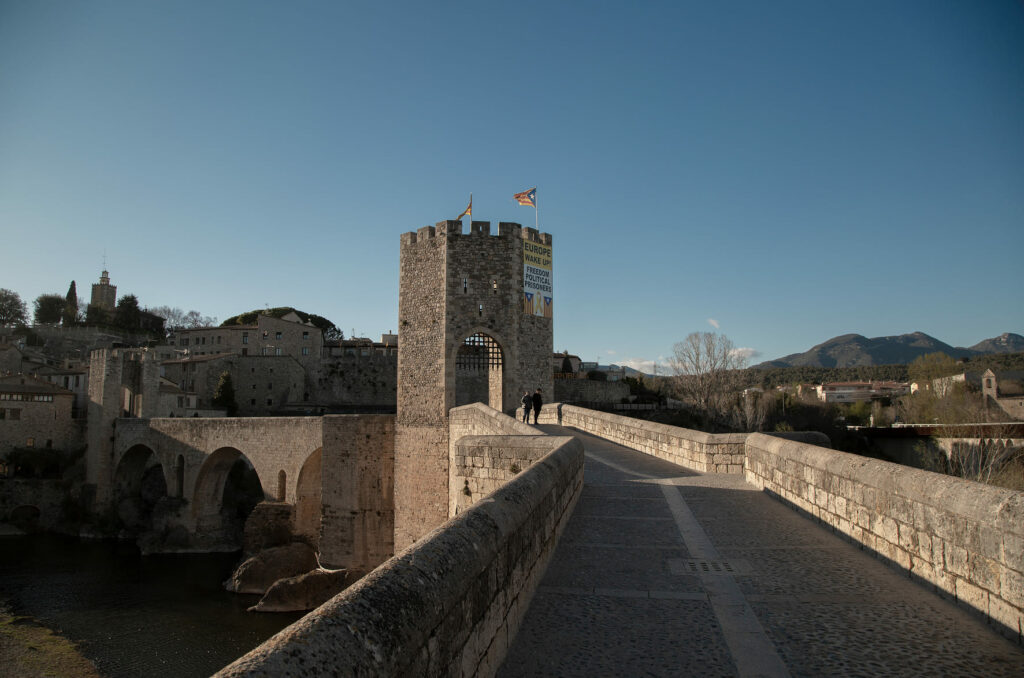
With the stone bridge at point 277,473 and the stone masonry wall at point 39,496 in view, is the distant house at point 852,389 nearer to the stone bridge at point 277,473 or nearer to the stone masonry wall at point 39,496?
the stone bridge at point 277,473

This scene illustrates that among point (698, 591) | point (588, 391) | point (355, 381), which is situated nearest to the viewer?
point (698, 591)

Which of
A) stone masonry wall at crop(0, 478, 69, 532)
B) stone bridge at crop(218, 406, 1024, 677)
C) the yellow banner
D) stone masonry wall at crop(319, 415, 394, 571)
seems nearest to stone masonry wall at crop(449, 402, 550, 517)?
stone bridge at crop(218, 406, 1024, 677)

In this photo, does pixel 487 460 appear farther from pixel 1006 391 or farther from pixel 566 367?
pixel 1006 391

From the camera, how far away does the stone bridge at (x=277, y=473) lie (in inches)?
752

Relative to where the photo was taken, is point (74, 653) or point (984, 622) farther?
point (74, 653)

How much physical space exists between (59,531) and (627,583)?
41115 mm

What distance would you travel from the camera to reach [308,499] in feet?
86.8

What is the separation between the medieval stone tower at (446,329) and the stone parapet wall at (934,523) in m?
12.6

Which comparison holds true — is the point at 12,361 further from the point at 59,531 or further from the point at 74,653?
the point at 74,653

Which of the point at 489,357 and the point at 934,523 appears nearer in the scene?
the point at 934,523

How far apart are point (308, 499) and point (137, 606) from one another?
681cm

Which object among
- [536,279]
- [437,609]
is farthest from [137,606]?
[437,609]

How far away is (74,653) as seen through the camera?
18.2 metres

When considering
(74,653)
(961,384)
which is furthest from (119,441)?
(961,384)
